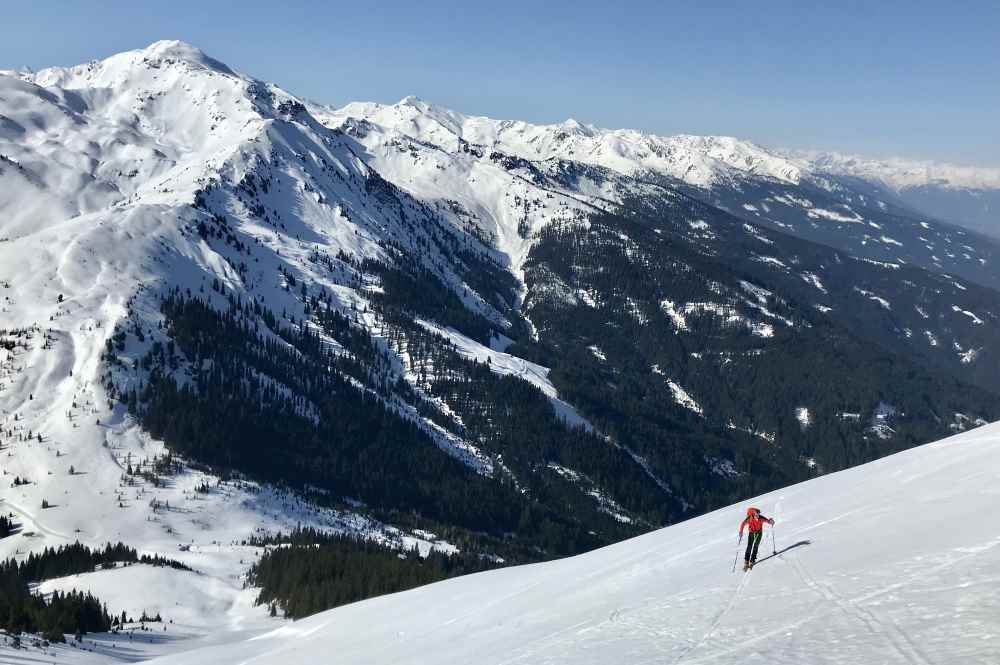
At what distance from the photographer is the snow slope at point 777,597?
58.1ft

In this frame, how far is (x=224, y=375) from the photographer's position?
637 feet

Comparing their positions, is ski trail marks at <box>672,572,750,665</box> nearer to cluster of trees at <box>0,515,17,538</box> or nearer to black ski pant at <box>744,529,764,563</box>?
black ski pant at <box>744,529,764,563</box>

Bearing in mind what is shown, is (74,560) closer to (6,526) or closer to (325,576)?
(6,526)

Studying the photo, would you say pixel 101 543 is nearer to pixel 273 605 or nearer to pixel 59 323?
pixel 273 605

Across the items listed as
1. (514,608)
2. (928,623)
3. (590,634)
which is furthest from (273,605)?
(928,623)

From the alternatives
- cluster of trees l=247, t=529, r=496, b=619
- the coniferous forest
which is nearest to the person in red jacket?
the coniferous forest

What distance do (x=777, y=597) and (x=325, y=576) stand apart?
81.6 meters

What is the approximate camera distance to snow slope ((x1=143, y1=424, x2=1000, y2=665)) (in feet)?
58.1

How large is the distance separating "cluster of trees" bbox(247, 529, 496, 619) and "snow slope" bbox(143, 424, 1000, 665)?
141 ft

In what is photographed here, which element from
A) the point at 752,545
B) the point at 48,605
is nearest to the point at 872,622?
the point at 752,545

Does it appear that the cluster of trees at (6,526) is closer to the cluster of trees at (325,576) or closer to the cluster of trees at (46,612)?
the cluster of trees at (46,612)

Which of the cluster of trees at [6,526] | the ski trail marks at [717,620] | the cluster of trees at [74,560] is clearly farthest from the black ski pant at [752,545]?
the cluster of trees at [6,526]

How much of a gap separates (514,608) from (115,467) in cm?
13740

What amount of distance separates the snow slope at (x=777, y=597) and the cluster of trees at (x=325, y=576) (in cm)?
4284
